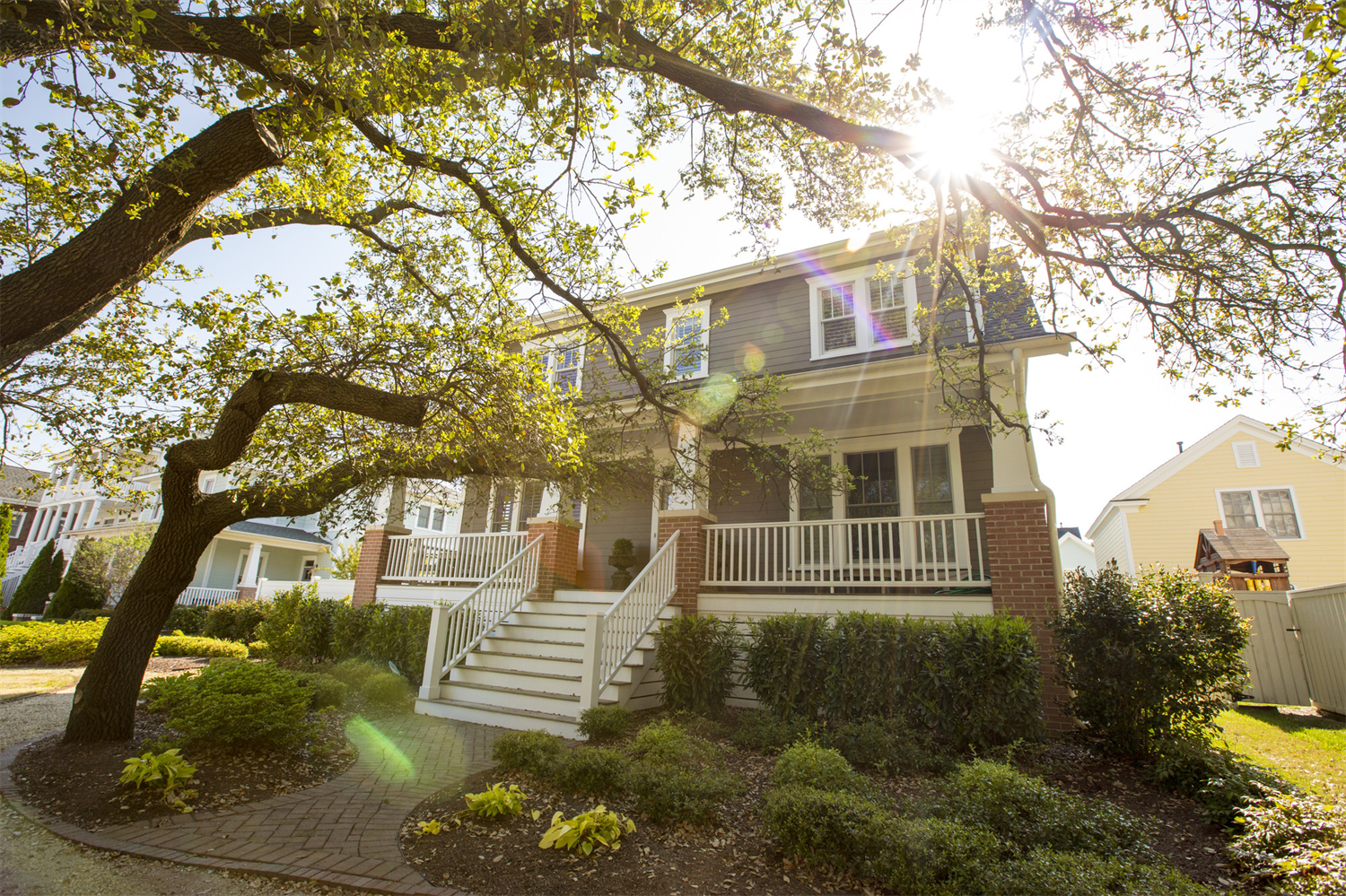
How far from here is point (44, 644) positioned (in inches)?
472

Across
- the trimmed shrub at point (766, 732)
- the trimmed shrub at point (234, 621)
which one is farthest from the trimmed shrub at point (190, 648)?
the trimmed shrub at point (766, 732)

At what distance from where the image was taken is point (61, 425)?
609cm

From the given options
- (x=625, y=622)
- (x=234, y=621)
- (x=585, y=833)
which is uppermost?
(x=625, y=622)

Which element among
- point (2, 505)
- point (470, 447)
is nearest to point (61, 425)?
point (470, 447)

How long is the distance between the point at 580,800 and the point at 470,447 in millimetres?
3199

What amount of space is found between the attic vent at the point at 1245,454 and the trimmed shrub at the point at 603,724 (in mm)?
19539

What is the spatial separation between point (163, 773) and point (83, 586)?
21.5 metres

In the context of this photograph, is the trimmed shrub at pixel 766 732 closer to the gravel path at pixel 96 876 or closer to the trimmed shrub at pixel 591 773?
the trimmed shrub at pixel 591 773

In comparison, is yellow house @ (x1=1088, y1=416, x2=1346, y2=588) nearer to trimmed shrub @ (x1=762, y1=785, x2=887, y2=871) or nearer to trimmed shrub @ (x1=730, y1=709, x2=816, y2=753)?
trimmed shrub @ (x1=730, y1=709, x2=816, y2=753)

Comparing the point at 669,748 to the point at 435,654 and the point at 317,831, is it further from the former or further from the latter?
the point at 435,654

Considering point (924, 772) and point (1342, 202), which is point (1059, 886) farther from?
point (1342, 202)

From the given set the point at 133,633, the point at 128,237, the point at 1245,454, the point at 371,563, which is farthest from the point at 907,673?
the point at 1245,454

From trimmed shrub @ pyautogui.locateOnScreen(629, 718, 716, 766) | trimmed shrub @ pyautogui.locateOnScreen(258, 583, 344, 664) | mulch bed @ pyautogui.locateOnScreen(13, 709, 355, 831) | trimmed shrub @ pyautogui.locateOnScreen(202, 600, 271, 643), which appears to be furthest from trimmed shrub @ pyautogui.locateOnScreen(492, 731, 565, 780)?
trimmed shrub @ pyautogui.locateOnScreen(202, 600, 271, 643)

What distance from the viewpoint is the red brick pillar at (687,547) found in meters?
8.99
